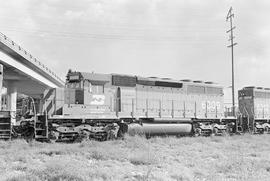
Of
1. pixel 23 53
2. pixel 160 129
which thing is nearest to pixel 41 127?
pixel 160 129

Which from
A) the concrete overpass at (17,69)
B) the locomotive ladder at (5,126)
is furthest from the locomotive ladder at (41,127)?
the concrete overpass at (17,69)

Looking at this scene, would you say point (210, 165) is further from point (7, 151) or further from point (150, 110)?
point (150, 110)

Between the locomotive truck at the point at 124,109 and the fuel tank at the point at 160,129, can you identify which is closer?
the locomotive truck at the point at 124,109

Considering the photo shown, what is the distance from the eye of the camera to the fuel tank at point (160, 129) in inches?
650

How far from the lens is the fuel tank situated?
54.1 feet

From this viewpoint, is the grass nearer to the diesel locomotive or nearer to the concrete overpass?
the diesel locomotive

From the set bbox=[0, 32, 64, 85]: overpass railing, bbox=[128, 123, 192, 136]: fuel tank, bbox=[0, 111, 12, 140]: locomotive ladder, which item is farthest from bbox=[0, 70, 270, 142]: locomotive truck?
bbox=[0, 32, 64, 85]: overpass railing

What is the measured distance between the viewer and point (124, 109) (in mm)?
16953

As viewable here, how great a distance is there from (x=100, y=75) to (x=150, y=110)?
3.53 m

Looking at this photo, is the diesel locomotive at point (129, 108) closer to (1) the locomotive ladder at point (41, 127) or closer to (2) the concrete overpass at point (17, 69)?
(1) the locomotive ladder at point (41, 127)

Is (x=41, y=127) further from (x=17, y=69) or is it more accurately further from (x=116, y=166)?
(x=17, y=69)

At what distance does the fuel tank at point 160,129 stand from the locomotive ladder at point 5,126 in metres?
5.53

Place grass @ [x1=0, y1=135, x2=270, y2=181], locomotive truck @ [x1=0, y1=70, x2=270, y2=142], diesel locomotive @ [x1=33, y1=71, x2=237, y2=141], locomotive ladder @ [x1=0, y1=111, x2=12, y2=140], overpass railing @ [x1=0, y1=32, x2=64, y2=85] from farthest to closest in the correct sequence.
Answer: overpass railing @ [x1=0, y1=32, x2=64, y2=85], diesel locomotive @ [x1=33, y1=71, x2=237, y2=141], locomotive truck @ [x1=0, y1=70, x2=270, y2=142], locomotive ladder @ [x1=0, y1=111, x2=12, y2=140], grass @ [x1=0, y1=135, x2=270, y2=181]

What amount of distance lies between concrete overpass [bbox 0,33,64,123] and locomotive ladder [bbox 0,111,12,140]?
22.6ft
